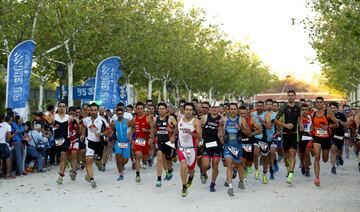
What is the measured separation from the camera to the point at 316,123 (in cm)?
1226

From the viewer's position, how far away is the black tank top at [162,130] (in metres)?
12.9

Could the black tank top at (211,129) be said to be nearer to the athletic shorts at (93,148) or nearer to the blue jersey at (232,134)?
the blue jersey at (232,134)

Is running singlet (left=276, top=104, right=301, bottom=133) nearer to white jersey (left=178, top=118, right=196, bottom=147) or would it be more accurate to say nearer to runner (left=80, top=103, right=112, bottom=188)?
white jersey (left=178, top=118, right=196, bottom=147)

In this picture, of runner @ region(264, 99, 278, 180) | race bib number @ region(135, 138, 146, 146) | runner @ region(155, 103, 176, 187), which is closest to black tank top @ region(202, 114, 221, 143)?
runner @ region(155, 103, 176, 187)

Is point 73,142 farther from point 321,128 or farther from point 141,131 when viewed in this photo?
point 321,128

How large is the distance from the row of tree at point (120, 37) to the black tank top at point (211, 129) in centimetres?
1052

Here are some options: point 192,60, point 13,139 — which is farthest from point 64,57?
point 192,60

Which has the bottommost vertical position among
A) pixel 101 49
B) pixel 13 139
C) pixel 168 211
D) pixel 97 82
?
pixel 168 211

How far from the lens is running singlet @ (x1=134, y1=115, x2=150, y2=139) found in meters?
13.3

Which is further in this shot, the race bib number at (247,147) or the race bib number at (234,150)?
the race bib number at (247,147)

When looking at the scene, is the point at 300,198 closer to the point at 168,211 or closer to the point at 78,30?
the point at 168,211

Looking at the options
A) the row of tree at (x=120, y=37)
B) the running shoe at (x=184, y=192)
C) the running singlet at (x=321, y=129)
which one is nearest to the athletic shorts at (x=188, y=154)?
the running shoe at (x=184, y=192)

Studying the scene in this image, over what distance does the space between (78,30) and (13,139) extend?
474 inches

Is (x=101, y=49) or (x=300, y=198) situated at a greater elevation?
(x=101, y=49)
